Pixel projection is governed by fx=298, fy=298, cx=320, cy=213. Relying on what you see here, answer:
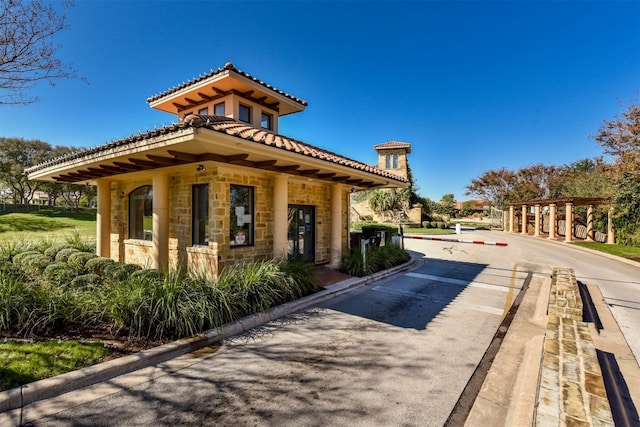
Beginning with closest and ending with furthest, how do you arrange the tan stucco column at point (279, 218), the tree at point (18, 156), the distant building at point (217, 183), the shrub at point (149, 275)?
the shrub at point (149, 275)
the distant building at point (217, 183)
the tan stucco column at point (279, 218)
the tree at point (18, 156)

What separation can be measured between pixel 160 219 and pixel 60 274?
2.36 metres

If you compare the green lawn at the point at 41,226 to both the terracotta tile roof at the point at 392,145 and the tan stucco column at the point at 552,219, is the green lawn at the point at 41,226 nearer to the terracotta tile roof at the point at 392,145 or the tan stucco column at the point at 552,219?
the terracotta tile roof at the point at 392,145

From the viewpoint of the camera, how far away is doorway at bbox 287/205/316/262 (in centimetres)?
961

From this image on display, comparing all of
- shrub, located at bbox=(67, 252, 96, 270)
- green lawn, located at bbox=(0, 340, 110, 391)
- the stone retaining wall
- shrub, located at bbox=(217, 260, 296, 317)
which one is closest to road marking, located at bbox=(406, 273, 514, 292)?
the stone retaining wall

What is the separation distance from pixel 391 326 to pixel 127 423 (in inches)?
165

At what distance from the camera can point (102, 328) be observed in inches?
189

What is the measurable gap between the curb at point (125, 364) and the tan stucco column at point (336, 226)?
12.9ft

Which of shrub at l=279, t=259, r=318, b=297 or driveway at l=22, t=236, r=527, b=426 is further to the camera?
shrub at l=279, t=259, r=318, b=297

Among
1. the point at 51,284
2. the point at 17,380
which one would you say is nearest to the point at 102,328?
the point at 17,380

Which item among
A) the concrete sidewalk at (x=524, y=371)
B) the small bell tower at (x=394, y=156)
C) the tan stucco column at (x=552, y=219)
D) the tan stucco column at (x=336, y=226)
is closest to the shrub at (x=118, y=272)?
the tan stucco column at (x=336, y=226)

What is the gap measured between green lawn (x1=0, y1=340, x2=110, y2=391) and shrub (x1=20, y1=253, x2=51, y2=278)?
3.92m

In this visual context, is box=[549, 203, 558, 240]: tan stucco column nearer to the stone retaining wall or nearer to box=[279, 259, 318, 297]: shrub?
the stone retaining wall

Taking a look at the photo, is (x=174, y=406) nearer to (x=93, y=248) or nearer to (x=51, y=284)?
(x=51, y=284)

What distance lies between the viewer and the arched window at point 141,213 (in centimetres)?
935
